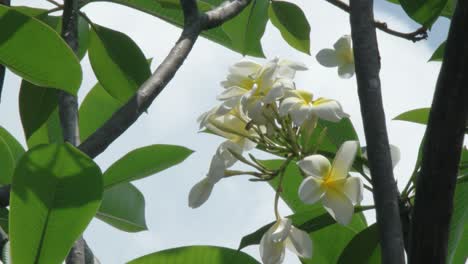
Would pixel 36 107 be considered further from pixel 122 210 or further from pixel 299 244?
pixel 299 244

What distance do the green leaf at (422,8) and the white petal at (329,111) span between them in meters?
0.15

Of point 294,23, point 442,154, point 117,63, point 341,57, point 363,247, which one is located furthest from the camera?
point 294,23

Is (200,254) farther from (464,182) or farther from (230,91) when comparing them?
(464,182)

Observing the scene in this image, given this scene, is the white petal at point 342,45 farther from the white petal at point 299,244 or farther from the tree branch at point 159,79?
the white petal at point 299,244

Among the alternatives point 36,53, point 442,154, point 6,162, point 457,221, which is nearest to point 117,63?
point 6,162

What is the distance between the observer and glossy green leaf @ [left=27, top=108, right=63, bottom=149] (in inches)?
49.2

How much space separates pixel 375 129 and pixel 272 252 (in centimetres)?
16

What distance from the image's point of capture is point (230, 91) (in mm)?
895

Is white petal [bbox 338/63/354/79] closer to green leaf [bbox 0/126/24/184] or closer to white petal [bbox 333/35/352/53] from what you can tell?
white petal [bbox 333/35/352/53]

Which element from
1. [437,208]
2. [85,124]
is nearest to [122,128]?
[437,208]

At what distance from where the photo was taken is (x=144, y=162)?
39.1 inches

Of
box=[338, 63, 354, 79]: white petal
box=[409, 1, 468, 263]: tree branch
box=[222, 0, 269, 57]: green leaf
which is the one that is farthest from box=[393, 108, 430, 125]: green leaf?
box=[409, 1, 468, 263]: tree branch

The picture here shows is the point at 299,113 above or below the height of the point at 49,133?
above

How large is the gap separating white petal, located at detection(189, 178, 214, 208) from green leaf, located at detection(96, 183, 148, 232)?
368mm
